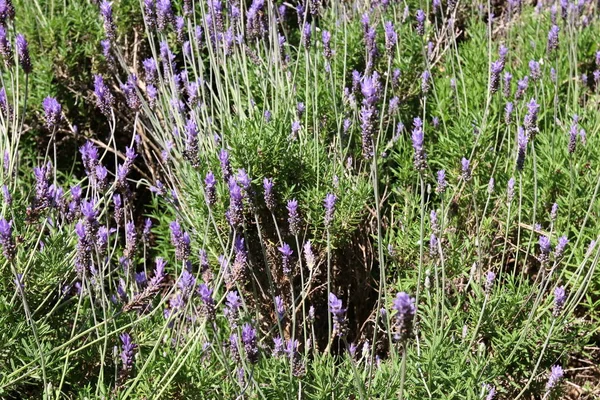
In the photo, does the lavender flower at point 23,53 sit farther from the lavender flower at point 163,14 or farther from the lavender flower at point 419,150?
the lavender flower at point 419,150

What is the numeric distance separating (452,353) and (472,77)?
1513mm

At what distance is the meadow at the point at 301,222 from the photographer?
1.94 m

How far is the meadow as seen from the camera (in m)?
1.94

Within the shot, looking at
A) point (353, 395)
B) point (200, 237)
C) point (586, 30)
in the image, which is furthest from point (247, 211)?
point (586, 30)

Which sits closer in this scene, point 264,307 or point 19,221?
point 19,221

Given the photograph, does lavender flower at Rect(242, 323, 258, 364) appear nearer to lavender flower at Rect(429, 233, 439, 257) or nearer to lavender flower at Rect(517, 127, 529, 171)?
lavender flower at Rect(429, 233, 439, 257)

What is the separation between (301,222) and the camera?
2553 mm

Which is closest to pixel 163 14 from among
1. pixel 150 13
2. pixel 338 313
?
pixel 150 13

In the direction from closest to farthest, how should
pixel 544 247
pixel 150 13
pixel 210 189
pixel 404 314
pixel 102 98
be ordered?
pixel 404 314
pixel 210 189
pixel 544 247
pixel 102 98
pixel 150 13

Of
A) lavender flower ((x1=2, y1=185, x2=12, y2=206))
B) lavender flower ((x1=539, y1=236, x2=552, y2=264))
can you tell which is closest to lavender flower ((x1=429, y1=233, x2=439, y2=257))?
lavender flower ((x1=539, y1=236, x2=552, y2=264))

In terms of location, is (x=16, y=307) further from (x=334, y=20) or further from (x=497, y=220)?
(x=334, y=20)

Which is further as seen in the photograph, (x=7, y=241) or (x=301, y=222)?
(x=301, y=222)

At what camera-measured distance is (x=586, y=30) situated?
11.3 ft

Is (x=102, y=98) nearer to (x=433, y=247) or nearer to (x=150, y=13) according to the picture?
(x=150, y=13)
